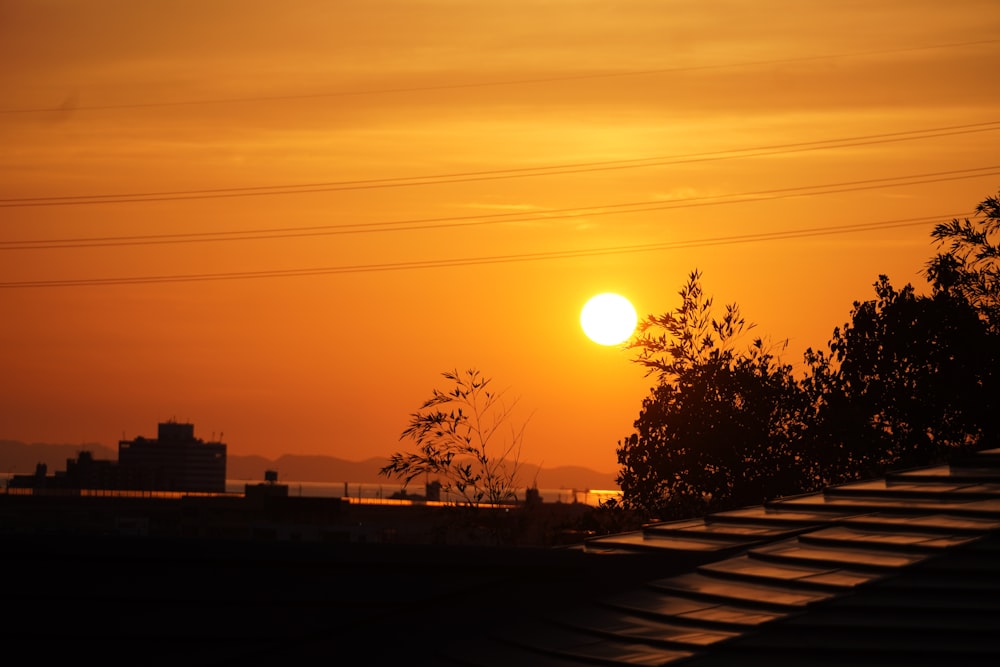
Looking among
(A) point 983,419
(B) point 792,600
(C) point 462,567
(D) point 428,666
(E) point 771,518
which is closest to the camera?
(B) point 792,600

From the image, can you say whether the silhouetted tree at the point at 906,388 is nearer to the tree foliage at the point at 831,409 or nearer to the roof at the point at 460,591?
the tree foliage at the point at 831,409

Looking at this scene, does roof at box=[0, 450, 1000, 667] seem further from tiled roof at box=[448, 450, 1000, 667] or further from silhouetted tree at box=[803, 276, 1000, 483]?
silhouetted tree at box=[803, 276, 1000, 483]

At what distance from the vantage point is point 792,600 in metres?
12.8

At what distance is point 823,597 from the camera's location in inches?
495

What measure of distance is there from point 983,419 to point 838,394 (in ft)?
11.5

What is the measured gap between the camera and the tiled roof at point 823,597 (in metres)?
11.6

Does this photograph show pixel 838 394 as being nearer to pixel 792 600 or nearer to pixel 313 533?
pixel 792 600

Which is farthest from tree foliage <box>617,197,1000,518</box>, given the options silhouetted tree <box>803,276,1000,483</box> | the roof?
the roof

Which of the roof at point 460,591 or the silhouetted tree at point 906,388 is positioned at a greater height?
the silhouetted tree at point 906,388

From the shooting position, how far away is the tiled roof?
1161cm

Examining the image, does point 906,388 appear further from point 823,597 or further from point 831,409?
point 823,597

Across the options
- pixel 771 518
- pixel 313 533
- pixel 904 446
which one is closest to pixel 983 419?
pixel 904 446

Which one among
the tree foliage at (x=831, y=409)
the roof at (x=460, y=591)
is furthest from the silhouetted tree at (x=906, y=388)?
the roof at (x=460, y=591)

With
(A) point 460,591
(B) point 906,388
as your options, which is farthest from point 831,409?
(A) point 460,591
